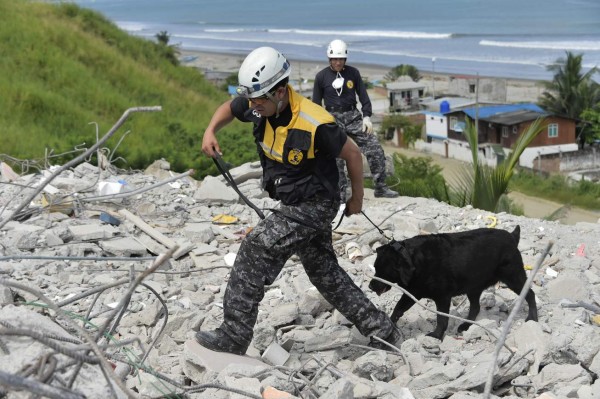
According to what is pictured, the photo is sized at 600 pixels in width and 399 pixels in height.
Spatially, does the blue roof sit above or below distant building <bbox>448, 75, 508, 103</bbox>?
below

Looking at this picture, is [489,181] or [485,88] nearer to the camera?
[489,181]

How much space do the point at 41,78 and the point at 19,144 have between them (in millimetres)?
6043

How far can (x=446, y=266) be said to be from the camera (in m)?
5.50

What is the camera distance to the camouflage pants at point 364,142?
9.99m

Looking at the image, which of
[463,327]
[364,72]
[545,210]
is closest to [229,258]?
[463,327]

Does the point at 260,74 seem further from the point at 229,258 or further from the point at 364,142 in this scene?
the point at 364,142

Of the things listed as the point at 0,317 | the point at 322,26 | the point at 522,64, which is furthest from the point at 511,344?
the point at 322,26

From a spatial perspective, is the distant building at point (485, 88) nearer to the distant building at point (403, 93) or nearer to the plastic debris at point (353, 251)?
the distant building at point (403, 93)

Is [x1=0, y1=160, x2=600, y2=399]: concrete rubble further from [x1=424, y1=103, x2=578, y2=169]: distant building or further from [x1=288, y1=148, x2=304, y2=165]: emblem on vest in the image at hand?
[x1=424, y1=103, x2=578, y2=169]: distant building

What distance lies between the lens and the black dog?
5.45m

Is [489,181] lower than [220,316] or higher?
higher

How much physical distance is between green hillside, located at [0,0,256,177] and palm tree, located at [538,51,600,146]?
2732 centimetres

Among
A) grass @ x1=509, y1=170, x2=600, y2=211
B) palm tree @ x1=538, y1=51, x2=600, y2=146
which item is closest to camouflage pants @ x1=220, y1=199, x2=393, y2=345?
grass @ x1=509, y1=170, x2=600, y2=211

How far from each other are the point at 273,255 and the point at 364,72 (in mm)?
58817
